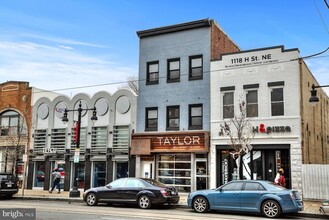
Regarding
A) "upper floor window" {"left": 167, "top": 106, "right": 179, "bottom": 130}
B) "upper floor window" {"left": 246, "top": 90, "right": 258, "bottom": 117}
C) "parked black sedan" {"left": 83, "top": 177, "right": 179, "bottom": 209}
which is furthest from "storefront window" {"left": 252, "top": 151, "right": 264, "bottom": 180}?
"parked black sedan" {"left": 83, "top": 177, "right": 179, "bottom": 209}

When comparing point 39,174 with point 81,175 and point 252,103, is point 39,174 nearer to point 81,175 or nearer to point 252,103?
point 81,175

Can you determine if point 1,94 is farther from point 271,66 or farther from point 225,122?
point 271,66

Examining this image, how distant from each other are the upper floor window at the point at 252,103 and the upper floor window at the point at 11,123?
18.2 meters

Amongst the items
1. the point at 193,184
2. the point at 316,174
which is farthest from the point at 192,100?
the point at 316,174

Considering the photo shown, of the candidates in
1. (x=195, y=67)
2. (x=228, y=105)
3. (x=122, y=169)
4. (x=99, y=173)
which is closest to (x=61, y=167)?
(x=99, y=173)

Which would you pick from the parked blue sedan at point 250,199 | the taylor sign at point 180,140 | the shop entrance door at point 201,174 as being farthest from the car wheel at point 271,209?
the taylor sign at point 180,140

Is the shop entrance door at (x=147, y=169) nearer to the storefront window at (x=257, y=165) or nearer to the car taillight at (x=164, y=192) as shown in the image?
the storefront window at (x=257, y=165)

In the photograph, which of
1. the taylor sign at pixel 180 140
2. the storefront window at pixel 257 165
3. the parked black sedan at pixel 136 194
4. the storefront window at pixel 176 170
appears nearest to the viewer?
the parked black sedan at pixel 136 194

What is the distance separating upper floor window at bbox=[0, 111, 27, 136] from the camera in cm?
3247

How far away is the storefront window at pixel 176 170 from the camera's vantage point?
25.9 meters

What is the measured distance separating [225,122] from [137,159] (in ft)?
22.1

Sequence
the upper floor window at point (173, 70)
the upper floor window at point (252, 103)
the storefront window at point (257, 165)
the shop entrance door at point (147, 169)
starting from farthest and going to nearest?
the upper floor window at point (173, 70) < the shop entrance door at point (147, 169) < the upper floor window at point (252, 103) < the storefront window at point (257, 165)

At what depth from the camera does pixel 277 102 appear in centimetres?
2361

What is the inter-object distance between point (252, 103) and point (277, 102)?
1528mm
